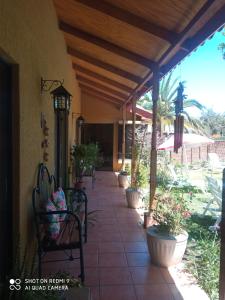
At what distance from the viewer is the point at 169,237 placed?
323cm

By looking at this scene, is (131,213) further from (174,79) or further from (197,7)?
(174,79)

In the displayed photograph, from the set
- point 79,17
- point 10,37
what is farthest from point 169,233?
point 79,17

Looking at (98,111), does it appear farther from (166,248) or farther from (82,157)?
(166,248)

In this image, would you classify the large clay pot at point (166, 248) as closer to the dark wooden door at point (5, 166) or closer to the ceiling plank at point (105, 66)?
the dark wooden door at point (5, 166)

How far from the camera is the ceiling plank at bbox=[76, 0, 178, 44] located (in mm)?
3299

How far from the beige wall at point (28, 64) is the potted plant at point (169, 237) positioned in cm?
135

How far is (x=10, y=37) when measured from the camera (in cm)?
217

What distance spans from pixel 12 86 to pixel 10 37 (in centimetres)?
40

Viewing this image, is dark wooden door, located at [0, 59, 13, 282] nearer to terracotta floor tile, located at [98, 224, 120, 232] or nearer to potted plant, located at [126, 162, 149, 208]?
terracotta floor tile, located at [98, 224, 120, 232]

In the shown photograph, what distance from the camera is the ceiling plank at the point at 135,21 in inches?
130

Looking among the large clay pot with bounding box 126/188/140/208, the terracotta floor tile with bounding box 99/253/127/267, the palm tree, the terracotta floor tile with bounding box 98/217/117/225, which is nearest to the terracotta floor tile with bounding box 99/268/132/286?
the terracotta floor tile with bounding box 99/253/127/267

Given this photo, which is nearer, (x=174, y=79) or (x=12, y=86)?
(x=12, y=86)

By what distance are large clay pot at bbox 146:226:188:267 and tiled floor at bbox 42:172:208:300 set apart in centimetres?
9

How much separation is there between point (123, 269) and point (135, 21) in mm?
2688
